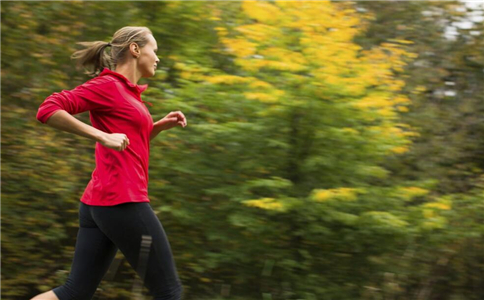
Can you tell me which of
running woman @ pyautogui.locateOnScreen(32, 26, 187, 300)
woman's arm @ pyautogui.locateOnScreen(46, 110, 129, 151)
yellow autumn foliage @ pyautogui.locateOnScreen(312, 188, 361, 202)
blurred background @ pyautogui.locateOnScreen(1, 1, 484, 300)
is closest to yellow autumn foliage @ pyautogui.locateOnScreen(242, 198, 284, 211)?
blurred background @ pyautogui.locateOnScreen(1, 1, 484, 300)

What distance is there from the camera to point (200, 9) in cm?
623

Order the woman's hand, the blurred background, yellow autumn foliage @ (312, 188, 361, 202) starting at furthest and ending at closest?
the blurred background, yellow autumn foliage @ (312, 188, 361, 202), the woman's hand

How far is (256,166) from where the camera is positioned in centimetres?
512

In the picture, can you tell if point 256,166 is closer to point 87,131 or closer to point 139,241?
point 139,241

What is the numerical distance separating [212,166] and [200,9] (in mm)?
1873

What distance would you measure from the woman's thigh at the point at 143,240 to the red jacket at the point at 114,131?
53mm

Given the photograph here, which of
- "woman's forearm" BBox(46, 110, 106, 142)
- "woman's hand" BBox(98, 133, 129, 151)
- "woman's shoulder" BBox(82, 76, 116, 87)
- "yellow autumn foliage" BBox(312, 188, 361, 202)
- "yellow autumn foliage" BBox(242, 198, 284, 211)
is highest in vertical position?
"woman's shoulder" BBox(82, 76, 116, 87)

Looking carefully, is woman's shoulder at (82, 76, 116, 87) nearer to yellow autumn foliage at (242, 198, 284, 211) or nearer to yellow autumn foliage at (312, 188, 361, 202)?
yellow autumn foliage at (242, 198, 284, 211)

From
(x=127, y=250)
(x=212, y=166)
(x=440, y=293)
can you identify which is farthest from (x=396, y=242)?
(x=127, y=250)

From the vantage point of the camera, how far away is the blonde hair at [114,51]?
311 centimetres

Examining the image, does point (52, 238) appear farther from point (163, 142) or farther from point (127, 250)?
point (127, 250)

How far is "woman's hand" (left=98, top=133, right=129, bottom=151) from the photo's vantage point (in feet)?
8.72

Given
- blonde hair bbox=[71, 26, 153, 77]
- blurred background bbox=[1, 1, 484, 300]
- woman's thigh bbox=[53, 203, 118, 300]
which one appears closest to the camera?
woman's thigh bbox=[53, 203, 118, 300]

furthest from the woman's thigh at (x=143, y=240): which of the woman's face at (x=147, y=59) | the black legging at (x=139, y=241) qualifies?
the woman's face at (x=147, y=59)
